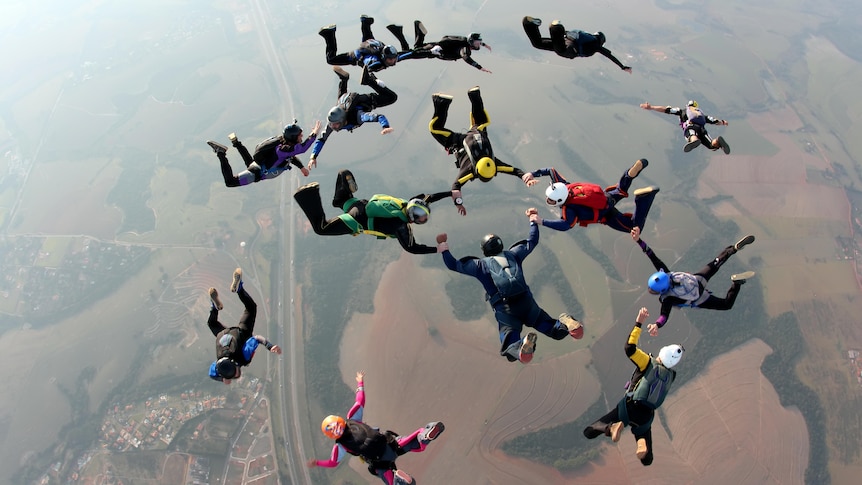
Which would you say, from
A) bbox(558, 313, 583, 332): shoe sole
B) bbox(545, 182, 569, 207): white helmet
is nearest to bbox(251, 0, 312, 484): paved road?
bbox(558, 313, 583, 332): shoe sole

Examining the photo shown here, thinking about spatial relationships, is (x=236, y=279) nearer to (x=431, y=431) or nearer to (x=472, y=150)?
(x=431, y=431)

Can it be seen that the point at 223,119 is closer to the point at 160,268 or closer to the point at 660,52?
the point at 160,268

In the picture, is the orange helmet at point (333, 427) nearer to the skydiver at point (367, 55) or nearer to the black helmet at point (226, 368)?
the black helmet at point (226, 368)

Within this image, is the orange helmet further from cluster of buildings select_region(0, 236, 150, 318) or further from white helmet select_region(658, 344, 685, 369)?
cluster of buildings select_region(0, 236, 150, 318)

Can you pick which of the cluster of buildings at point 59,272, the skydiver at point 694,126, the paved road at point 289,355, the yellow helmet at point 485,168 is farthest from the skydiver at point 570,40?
the cluster of buildings at point 59,272

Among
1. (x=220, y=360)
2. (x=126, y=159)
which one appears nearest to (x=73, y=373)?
(x=126, y=159)

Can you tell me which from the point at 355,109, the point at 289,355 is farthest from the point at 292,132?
the point at 289,355
